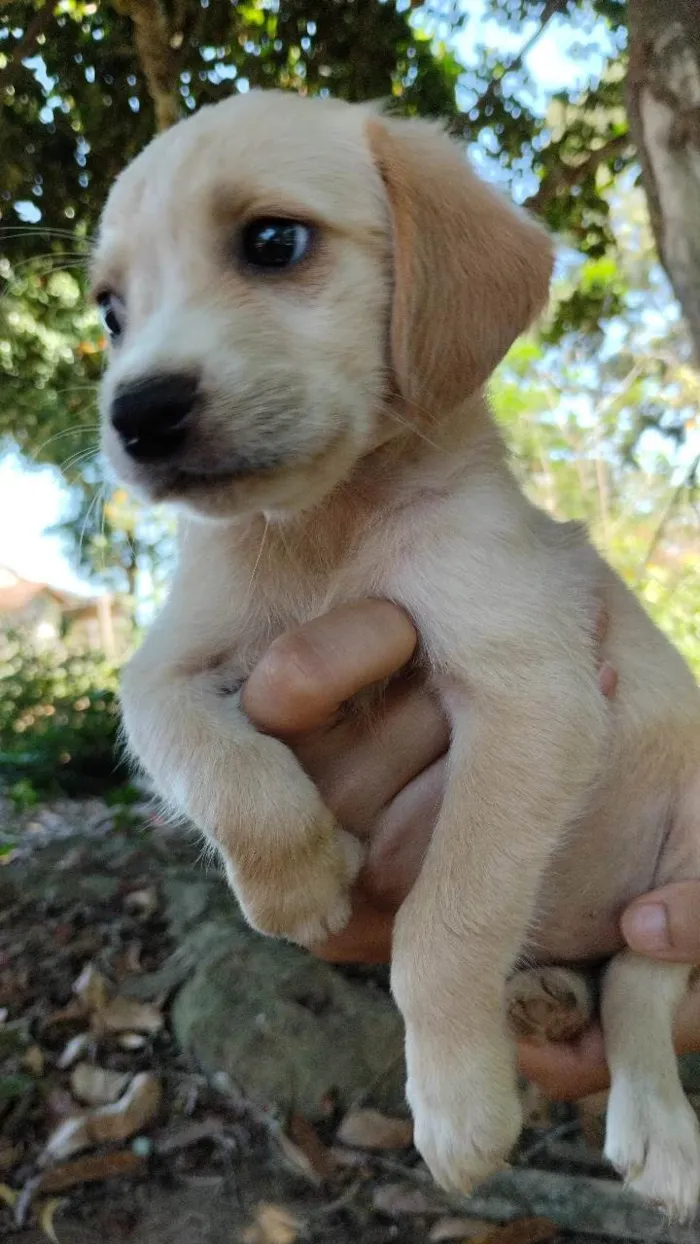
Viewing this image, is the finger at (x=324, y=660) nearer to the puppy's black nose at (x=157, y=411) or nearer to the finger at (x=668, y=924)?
the puppy's black nose at (x=157, y=411)

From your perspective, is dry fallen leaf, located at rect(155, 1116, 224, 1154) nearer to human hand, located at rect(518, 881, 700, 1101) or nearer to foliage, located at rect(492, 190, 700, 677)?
human hand, located at rect(518, 881, 700, 1101)

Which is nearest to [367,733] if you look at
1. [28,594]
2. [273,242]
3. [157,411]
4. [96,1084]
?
[157,411]

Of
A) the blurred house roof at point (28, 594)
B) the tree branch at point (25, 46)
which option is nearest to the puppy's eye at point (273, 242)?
the tree branch at point (25, 46)

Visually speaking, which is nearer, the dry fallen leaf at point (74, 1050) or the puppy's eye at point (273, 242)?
the puppy's eye at point (273, 242)

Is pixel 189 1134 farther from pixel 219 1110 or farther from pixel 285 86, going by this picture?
pixel 285 86

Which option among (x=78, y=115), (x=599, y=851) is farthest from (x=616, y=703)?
(x=78, y=115)

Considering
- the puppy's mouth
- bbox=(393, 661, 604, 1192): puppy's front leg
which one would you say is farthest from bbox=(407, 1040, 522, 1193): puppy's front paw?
the puppy's mouth
